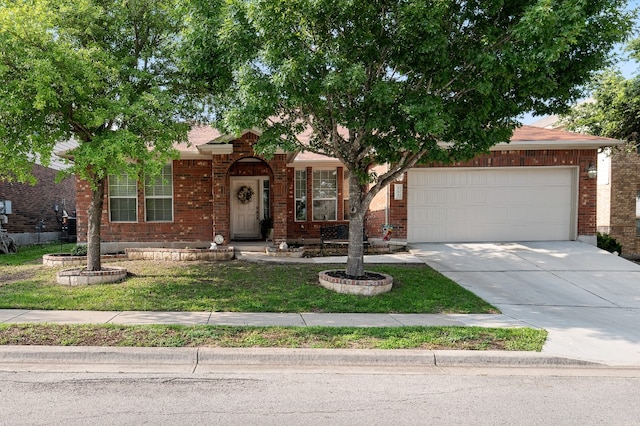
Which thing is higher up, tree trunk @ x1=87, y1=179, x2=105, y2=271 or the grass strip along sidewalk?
tree trunk @ x1=87, y1=179, x2=105, y2=271

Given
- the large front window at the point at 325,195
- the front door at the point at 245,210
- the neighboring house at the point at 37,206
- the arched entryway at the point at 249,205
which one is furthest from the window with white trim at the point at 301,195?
the neighboring house at the point at 37,206

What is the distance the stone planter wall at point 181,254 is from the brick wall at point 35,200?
7.98m

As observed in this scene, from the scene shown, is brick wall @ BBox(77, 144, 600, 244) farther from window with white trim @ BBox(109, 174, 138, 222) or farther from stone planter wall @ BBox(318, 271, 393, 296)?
stone planter wall @ BBox(318, 271, 393, 296)

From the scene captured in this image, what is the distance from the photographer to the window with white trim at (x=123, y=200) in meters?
12.7

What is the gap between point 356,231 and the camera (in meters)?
8.40

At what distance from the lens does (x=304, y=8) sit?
20.1ft

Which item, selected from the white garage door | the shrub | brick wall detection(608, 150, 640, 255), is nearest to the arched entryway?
the white garage door

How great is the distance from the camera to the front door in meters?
14.8

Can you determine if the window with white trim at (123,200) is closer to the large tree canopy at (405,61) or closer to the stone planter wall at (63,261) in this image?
the stone planter wall at (63,261)

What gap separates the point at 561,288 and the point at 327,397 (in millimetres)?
7014

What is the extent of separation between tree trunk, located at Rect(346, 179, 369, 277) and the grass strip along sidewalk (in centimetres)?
81

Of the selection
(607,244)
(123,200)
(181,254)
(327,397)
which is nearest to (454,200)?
(607,244)

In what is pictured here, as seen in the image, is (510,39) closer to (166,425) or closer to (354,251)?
(354,251)

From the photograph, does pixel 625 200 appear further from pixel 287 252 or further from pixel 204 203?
pixel 204 203
